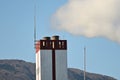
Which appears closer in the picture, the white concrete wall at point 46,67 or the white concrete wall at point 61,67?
the white concrete wall at point 46,67

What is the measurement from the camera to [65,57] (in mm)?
105812

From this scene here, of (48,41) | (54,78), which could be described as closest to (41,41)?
(48,41)

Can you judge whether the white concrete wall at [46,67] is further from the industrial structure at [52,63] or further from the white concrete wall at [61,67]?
the white concrete wall at [61,67]

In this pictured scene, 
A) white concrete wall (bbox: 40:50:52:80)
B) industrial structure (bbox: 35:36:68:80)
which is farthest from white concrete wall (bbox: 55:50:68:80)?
white concrete wall (bbox: 40:50:52:80)

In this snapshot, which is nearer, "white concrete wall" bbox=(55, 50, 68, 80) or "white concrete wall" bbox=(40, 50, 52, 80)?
"white concrete wall" bbox=(40, 50, 52, 80)

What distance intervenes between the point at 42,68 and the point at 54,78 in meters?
3.14

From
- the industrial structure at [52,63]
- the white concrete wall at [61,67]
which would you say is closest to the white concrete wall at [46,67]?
the industrial structure at [52,63]

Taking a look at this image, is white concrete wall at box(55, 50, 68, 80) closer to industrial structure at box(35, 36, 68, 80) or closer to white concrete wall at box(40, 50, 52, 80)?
industrial structure at box(35, 36, 68, 80)

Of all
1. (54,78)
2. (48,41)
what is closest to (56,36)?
(48,41)

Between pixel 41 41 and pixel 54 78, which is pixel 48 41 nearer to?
pixel 41 41

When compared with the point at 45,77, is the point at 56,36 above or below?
above

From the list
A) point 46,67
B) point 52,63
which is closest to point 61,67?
point 52,63

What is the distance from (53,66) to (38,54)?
5.09 m

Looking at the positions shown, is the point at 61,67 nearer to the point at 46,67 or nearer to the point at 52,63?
the point at 52,63
